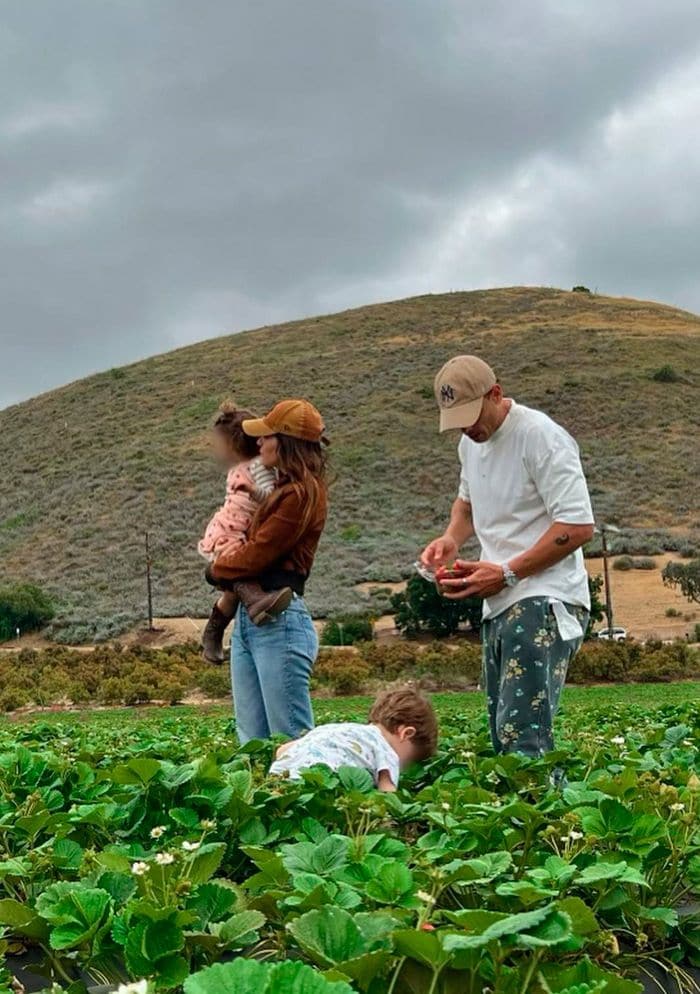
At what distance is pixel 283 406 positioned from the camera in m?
4.30

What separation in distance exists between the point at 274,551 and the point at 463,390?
3.41 ft

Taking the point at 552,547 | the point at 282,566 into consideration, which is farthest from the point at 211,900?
the point at 282,566

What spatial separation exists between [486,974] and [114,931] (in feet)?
1.89

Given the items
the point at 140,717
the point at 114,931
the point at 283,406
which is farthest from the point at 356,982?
the point at 140,717

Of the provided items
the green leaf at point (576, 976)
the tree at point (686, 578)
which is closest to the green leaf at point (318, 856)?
the green leaf at point (576, 976)

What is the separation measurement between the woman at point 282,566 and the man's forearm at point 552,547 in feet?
3.15

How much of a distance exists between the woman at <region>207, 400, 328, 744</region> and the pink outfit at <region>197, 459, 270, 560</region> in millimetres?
169

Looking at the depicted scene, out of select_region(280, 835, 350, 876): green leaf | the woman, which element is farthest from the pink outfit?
select_region(280, 835, 350, 876): green leaf

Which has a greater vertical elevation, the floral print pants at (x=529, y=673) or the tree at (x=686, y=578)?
the floral print pants at (x=529, y=673)

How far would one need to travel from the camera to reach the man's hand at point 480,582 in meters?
3.69

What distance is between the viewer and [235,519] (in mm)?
4531

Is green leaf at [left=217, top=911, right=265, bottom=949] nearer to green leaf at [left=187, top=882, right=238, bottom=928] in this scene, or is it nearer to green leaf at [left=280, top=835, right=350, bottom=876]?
green leaf at [left=187, top=882, right=238, bottom=928]

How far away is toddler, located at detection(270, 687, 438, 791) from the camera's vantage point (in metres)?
3.35

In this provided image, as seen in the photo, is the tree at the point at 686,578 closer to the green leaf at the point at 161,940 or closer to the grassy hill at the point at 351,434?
the grassy hill at the point at 351,434
